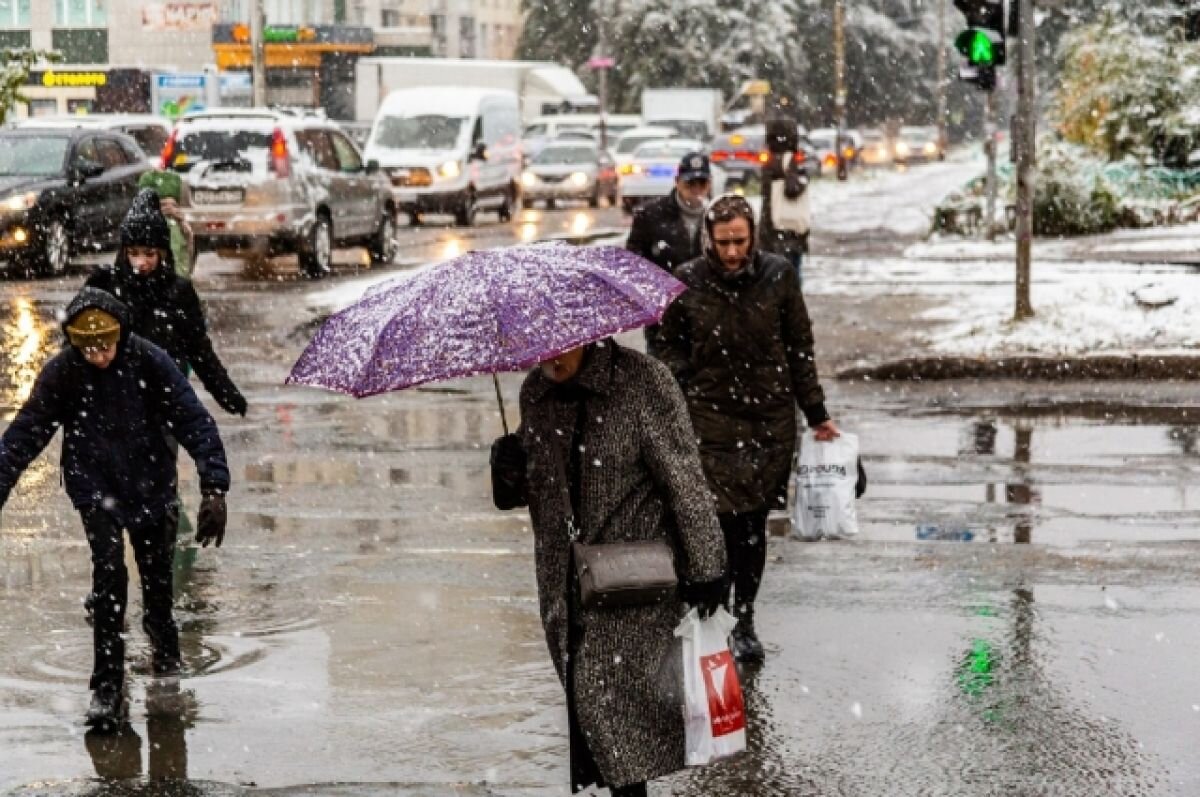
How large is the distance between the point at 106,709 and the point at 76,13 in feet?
233

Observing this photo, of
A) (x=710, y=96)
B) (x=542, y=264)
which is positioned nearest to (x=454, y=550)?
(x=542, y=264)

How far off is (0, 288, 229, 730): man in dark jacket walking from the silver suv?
1646 cm

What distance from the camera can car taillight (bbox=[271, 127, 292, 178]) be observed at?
79.8 feet

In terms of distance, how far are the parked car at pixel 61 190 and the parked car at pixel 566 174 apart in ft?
52.8

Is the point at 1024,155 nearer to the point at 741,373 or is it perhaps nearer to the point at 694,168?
the point at 694,168

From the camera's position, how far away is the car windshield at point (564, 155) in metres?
43.5

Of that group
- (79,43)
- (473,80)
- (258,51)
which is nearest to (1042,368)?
(258,51)

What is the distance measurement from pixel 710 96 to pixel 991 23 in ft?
160

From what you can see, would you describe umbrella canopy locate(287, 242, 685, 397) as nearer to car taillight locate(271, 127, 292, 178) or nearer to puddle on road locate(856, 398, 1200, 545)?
puddle on road locate(856, 398, 1200, 545)

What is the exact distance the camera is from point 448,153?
3591 centimetres

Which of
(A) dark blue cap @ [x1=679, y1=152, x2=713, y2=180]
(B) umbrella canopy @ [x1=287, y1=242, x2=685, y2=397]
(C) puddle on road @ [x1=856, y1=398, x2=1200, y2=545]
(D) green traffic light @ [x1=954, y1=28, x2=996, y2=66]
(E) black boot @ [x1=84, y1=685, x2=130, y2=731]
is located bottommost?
(C) puddle on road @ [x1=856, y1=398, x2=1200, y2=545]

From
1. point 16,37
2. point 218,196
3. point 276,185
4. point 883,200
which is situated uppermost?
point 16,37

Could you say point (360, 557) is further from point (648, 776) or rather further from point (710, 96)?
point (710, 96)

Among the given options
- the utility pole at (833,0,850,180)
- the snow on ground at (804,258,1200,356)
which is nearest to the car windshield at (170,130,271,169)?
the snow on ground at (804,258,1200,356)
